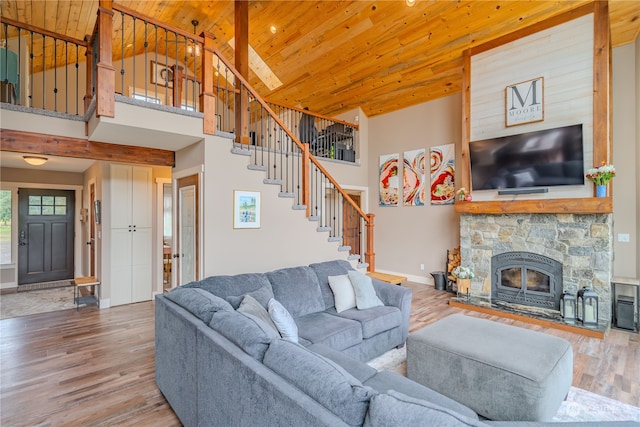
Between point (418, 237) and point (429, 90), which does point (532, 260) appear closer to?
point (418, 237)

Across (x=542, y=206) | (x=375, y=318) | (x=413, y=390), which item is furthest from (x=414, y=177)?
(x=413, y=390)

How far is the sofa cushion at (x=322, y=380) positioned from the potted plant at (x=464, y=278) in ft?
14.4

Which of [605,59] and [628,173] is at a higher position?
[605,59]

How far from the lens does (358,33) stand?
5.27 m

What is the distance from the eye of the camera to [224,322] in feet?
5.74

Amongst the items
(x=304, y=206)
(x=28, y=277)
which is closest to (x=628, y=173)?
(x=304, y=206)

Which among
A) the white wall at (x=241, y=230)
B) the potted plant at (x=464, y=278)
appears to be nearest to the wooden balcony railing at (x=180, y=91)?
the white wall at (x=241, y=230)

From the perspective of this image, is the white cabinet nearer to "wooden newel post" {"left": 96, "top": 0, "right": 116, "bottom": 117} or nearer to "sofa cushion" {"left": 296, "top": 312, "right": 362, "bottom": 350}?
"wooden newel post" {"left": 96, "top": 0, "right": 116, "bottom": 117}

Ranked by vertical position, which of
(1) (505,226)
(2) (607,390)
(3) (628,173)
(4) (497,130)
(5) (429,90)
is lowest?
(2) (607,390)

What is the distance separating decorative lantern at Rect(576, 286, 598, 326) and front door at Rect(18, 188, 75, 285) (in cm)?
930

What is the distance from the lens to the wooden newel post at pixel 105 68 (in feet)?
9.69

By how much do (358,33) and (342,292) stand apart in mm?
4338

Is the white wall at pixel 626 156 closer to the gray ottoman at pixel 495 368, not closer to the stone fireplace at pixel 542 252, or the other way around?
the stone fireplace at pixel 542 252

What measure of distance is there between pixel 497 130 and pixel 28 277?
363 inches
